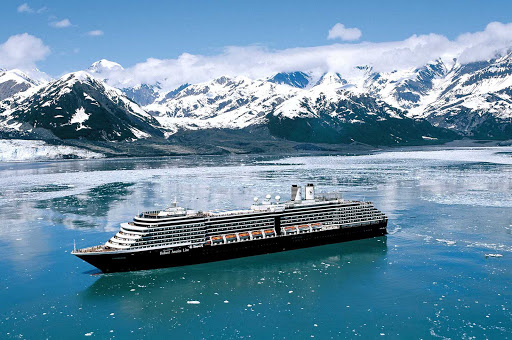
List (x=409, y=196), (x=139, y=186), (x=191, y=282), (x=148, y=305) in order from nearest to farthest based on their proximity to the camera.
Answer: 1. (x=148, y=305)
2. (x=191, y=282)
3. (x=409, y=196)
4. (x=139, y=186)

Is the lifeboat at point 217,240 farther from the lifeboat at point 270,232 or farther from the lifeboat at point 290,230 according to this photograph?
the lifeboat at point 290,230

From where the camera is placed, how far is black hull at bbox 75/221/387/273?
72062 mm

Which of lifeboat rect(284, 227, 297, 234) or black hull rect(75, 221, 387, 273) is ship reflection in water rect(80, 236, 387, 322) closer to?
black hull rect(75, 221, 387, 273)

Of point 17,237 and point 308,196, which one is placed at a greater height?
point 308,196

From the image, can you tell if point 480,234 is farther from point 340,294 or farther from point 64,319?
point 64,319

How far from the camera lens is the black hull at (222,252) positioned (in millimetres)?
72062

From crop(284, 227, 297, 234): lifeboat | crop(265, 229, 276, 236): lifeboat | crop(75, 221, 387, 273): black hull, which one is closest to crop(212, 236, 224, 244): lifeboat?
crop(75, 221, 387, 273): black hull

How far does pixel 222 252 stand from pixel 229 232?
3434 millimetres

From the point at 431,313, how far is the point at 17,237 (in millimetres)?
72295

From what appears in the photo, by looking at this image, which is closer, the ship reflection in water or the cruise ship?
the ship reflection in water

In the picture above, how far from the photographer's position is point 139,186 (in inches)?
7195

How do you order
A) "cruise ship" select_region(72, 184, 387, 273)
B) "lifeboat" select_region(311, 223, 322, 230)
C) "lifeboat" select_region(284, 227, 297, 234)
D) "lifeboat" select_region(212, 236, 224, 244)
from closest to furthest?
1. "cruise ship" select_region(72, 184, 387, 273)
2. "lifeboat" select_region(212, 236, 224, 244)
3. "lifeboat" select_region(284, 227, 297, 234)
4. "lifeboat" select_region(311, 223, 322, 230)

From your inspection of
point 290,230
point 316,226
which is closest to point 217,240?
point 290,230

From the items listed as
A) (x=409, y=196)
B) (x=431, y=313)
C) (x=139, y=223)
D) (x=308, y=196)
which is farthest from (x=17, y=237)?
(x=409, y=196)
